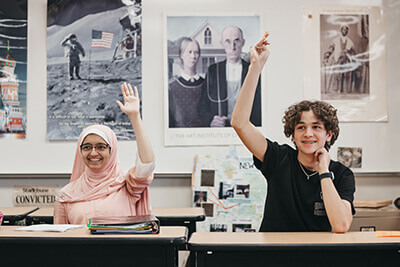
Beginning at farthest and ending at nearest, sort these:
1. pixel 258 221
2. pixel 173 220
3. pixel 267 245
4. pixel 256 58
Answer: pixel 258 221 → pixel 173 220 → pixel 256 58 → pixel 267 245

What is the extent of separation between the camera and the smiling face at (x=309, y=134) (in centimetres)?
210

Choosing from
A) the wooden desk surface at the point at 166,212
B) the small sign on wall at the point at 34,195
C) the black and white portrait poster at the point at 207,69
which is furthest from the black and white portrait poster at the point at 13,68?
the black and white portrait poster at the point at 207,69

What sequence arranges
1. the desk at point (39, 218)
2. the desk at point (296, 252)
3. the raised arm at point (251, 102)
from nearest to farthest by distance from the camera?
1. the desk at point (296, 252)
2. the raised arm at point (251, 102)
3. the desk at point (39, 218)

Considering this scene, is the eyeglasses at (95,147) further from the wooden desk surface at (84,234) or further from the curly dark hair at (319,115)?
the curly dark hair at (319,115)

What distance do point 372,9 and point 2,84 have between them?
2954 millimetres

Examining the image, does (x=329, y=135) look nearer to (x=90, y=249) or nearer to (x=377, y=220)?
(x=90, y=249)

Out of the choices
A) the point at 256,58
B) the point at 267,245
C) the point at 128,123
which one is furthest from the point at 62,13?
the point at 267,245

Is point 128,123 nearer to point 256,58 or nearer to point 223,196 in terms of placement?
point 223,196

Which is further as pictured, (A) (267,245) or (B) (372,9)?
(B) (372,9)

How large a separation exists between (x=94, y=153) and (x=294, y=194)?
1.04m

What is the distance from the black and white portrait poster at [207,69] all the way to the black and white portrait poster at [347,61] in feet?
1.45

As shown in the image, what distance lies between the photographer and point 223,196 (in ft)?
11.5

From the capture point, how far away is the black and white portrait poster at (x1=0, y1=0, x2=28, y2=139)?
3.60 m

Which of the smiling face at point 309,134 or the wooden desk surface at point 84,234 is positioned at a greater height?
the smiling face at point 309,134
